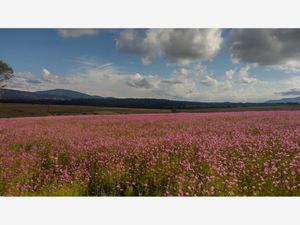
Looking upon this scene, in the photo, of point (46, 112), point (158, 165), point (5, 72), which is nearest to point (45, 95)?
point (5, 72)

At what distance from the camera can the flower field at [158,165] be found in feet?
14.9

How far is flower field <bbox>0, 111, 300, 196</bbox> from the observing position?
4.55m

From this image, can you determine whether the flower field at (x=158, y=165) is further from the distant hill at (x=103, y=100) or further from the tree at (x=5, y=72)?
the tree at (x=5, y=72)

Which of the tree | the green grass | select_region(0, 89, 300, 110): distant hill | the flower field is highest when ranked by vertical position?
the tree

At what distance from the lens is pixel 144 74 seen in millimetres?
6941

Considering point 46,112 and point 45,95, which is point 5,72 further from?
point 46,112

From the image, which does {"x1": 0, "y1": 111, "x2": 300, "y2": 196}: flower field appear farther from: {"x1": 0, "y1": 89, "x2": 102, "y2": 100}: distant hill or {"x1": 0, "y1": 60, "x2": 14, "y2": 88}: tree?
{"x1": 0, "y1": 60, "x2": 14, "y2": 88}: tree

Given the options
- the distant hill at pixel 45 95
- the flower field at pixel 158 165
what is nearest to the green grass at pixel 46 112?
the distant hill at pixel 45 95

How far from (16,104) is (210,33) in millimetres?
6798

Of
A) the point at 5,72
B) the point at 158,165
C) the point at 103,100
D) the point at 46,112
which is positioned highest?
the point at 5,72

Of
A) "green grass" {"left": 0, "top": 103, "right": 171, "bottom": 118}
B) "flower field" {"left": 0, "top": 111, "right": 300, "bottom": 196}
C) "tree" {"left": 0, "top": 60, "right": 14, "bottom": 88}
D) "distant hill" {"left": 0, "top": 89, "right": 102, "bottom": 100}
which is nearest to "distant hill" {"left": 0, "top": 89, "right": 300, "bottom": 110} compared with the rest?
"distant hill" {"left": 0, "top": 89, "right": 102, "bottom": 100}

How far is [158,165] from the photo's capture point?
5.14 meters
